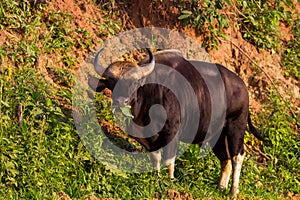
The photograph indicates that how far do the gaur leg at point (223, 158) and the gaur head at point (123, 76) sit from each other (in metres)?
1.61

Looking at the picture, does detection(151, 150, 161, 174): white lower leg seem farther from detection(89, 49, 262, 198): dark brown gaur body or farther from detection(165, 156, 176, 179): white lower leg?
detection(165, 156, 176, 179): white lower leg

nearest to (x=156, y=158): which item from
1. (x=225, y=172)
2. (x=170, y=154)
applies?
(x=170, y=154)

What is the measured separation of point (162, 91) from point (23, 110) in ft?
5.47

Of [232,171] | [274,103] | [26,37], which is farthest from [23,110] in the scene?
[274,103]

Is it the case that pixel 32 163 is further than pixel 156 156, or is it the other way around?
pixel 156 156

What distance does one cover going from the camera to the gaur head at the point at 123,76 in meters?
8.26

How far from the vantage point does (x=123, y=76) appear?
833 centimetres

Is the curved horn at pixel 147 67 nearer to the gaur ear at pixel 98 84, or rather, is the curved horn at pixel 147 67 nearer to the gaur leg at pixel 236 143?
the gaur ear at pixel 98 84

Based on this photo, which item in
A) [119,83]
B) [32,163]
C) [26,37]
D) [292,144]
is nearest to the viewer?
[32,163]

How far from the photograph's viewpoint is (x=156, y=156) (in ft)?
29.0

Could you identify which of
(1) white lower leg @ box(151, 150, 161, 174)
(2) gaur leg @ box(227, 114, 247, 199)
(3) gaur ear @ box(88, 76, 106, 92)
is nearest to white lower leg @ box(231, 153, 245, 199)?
(2) gaur leg @ box(227, 114, 247, 199)

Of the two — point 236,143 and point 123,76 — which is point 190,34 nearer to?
point 236,143

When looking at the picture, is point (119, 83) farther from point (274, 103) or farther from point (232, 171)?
point (274, 103)

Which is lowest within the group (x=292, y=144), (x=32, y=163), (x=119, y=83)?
(x=292, y=144)
